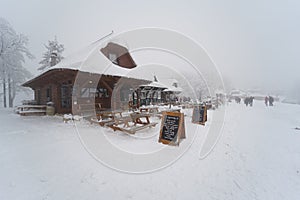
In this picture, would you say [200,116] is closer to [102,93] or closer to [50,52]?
[102,93]

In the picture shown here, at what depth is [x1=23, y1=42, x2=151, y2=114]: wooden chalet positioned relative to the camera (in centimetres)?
995

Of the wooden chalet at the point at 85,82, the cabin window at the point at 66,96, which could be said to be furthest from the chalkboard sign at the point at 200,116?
the cabin window at the point at 66,96

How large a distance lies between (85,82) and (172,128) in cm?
879

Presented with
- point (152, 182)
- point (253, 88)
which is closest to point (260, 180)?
point (152, 182)

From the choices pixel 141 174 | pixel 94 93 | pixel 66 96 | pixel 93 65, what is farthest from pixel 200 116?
pixel 66 96

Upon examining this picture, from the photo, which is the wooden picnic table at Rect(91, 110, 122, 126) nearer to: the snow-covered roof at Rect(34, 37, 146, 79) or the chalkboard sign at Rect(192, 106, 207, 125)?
the snow-covered roof at Rect(34, 37, 146, 79)

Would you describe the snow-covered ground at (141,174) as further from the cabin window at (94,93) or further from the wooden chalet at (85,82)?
the cabin window at (94,93)

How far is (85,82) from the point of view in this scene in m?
11.6

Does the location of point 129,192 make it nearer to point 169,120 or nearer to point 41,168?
point 41,168

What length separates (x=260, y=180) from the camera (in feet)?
11.6

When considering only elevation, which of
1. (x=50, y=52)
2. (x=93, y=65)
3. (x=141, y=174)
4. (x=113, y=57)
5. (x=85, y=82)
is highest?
(x=50, y=52)

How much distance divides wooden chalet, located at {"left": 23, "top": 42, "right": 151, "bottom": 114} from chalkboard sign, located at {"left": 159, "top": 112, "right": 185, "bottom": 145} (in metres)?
5.91

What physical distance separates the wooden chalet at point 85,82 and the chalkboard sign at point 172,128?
5.91 metres

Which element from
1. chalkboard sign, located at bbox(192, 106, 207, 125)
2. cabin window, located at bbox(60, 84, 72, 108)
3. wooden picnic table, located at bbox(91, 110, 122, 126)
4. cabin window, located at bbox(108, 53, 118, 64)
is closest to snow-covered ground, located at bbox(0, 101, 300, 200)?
wooden picnic table, located at bbox(91, 110, 122, 126)
